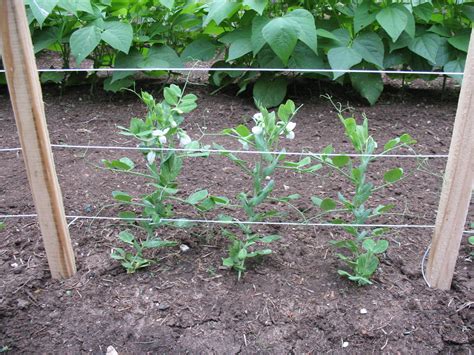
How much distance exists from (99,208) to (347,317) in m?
1.01

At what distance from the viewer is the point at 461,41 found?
9.33ft

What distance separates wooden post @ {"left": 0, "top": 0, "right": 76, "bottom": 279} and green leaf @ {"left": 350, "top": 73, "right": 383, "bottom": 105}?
1.78 meters

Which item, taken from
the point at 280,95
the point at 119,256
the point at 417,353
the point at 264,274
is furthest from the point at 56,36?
the point at 417,353

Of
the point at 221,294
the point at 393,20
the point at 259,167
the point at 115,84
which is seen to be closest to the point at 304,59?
the point at 393,20

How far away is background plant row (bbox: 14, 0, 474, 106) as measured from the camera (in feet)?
8.93

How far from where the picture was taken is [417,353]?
1604 mm

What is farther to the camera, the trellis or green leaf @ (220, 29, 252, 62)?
green leaf @ (220, 29, 252, 62)

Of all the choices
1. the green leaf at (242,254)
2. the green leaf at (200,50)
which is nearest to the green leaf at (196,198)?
the green leaf at (242,254)

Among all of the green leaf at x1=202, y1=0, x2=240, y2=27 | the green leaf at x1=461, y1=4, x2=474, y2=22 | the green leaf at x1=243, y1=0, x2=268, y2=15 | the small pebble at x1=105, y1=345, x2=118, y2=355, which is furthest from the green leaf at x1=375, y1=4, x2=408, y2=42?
the small pebble at x1=105, y1=345, x2=118, y2=355

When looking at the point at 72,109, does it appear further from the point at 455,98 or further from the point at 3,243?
the point at 455,98

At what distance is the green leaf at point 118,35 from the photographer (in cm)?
272

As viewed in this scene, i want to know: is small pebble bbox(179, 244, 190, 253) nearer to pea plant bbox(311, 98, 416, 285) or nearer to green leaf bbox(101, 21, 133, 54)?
pea plant bbox(311, 98, 416, 285)

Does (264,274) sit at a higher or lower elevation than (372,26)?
lower

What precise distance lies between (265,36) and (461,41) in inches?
41.3
